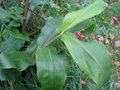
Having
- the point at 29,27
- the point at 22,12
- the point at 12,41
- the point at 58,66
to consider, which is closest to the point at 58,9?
the point at 29,27

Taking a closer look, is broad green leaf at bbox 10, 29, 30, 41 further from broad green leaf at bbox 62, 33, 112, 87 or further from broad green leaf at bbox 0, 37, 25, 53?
broad green leaf at bbox 62, 33, 112, 87

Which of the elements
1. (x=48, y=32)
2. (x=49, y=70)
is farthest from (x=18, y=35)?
(x=49, y=70)

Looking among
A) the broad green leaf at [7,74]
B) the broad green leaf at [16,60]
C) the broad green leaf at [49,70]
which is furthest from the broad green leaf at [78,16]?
the broad green leaf at [7,74]

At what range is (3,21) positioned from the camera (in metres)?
1.48

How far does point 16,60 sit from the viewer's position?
106 centimetres

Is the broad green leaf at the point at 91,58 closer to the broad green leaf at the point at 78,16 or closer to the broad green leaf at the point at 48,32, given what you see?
the broad green leaf at the point at 78,16

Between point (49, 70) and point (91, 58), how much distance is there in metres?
0.19

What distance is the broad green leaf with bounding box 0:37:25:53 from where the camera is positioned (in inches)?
51.6

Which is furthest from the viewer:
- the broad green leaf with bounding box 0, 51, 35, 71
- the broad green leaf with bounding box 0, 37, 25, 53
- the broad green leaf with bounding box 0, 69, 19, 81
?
the broad green leaf with bounding box 0, 37, 25, 53

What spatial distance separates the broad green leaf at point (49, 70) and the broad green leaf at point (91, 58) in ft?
0.40

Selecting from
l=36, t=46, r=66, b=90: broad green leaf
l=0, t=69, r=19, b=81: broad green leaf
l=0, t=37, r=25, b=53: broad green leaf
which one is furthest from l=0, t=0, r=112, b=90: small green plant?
l=0, t=37, r=25, b=53: broad green leaf

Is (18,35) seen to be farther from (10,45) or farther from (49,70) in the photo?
(49,70)

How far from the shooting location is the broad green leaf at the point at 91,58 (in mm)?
916

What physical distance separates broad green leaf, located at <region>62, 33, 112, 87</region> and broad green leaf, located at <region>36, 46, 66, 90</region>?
0.40 feet
